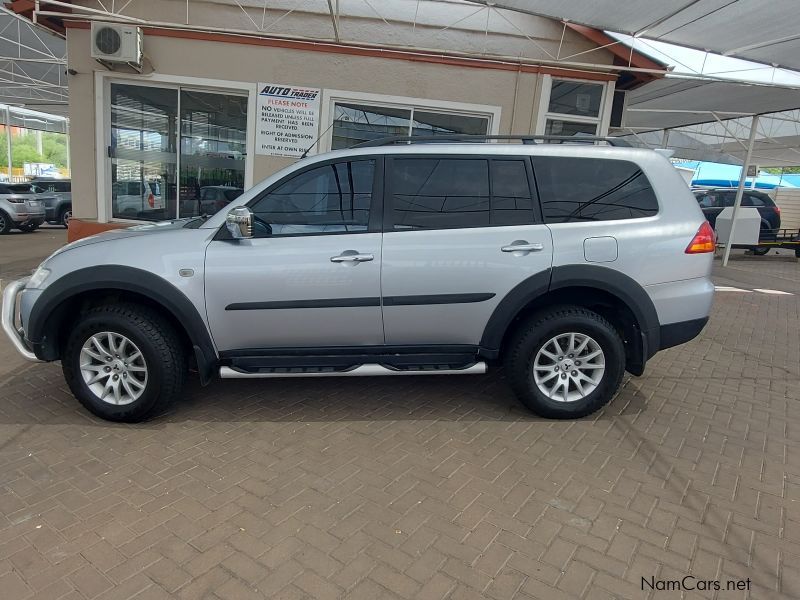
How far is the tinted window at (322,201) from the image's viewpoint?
11.5 feet

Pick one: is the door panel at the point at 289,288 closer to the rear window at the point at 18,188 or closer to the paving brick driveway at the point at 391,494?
the paving brick driveway at the point at 391,494

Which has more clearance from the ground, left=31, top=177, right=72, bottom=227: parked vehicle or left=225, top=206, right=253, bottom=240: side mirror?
left=225, top=206, right=253, bottom=240: side mirror

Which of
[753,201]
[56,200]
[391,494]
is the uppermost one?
[753,201]

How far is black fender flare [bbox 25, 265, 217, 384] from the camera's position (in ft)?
10.9

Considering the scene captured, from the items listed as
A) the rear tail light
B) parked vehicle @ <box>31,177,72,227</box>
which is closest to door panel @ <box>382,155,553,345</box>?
the rear tail light

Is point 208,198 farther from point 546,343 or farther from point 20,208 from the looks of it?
point 20,208

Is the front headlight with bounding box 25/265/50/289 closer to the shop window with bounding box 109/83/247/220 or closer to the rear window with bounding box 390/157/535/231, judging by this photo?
the rear window with bounding box 390/157/535/231

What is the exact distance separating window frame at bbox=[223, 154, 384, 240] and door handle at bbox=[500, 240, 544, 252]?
906 millimetres

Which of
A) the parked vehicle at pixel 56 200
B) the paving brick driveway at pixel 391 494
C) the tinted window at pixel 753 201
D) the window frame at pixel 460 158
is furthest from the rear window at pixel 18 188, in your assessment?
the tinted window at pixel 753 201

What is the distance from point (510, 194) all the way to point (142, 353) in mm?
2737

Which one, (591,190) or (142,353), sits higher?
(591,190)

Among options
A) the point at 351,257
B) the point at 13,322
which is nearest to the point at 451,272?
the point at 351,257

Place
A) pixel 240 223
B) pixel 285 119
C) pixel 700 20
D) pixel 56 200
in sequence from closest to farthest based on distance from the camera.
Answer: pixel 240 223
pixel 700 20
pixel 285 119
pixel 56 200

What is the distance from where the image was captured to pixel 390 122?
8.09 m
